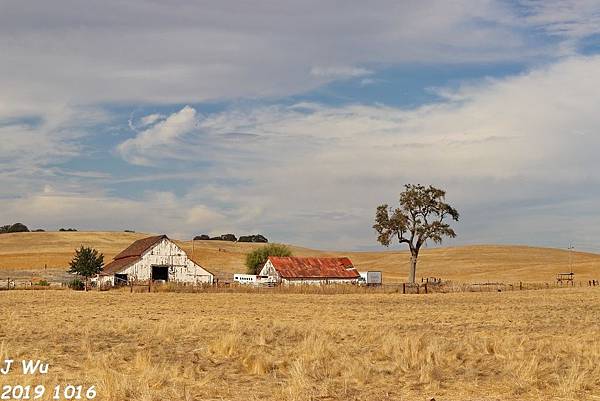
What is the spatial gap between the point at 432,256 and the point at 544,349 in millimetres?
138788

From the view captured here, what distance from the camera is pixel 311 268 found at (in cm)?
8588

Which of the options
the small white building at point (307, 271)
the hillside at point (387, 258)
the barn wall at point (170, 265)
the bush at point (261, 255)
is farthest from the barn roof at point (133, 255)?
the hillside at point (387, 258)

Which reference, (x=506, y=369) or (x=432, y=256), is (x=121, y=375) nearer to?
(x=506, y=369)

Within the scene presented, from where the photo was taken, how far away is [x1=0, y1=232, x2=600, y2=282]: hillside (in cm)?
11719

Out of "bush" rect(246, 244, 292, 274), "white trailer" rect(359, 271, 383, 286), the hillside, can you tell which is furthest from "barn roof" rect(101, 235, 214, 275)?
the hillside

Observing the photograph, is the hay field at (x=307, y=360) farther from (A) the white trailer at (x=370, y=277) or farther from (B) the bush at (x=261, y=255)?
(B) the bush at (x=261, y=255)

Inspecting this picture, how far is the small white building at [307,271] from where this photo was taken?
82.9m

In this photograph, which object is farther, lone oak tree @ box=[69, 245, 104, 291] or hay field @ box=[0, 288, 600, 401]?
lone oak tree @ box=[69, 245, 104, 291]

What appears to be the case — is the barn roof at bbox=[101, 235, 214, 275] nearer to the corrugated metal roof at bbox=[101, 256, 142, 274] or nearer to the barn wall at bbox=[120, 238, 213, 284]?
the corrugated metal roof at bbox=[101, 256, 142, 274]

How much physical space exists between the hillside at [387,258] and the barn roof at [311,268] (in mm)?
23868

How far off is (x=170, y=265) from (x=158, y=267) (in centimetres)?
129

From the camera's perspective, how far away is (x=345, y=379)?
15320 millimetres

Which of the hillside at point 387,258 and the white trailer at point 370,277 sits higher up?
the hillside at point 387,258

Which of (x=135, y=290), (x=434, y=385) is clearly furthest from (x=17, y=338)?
(x=135, y=290)
